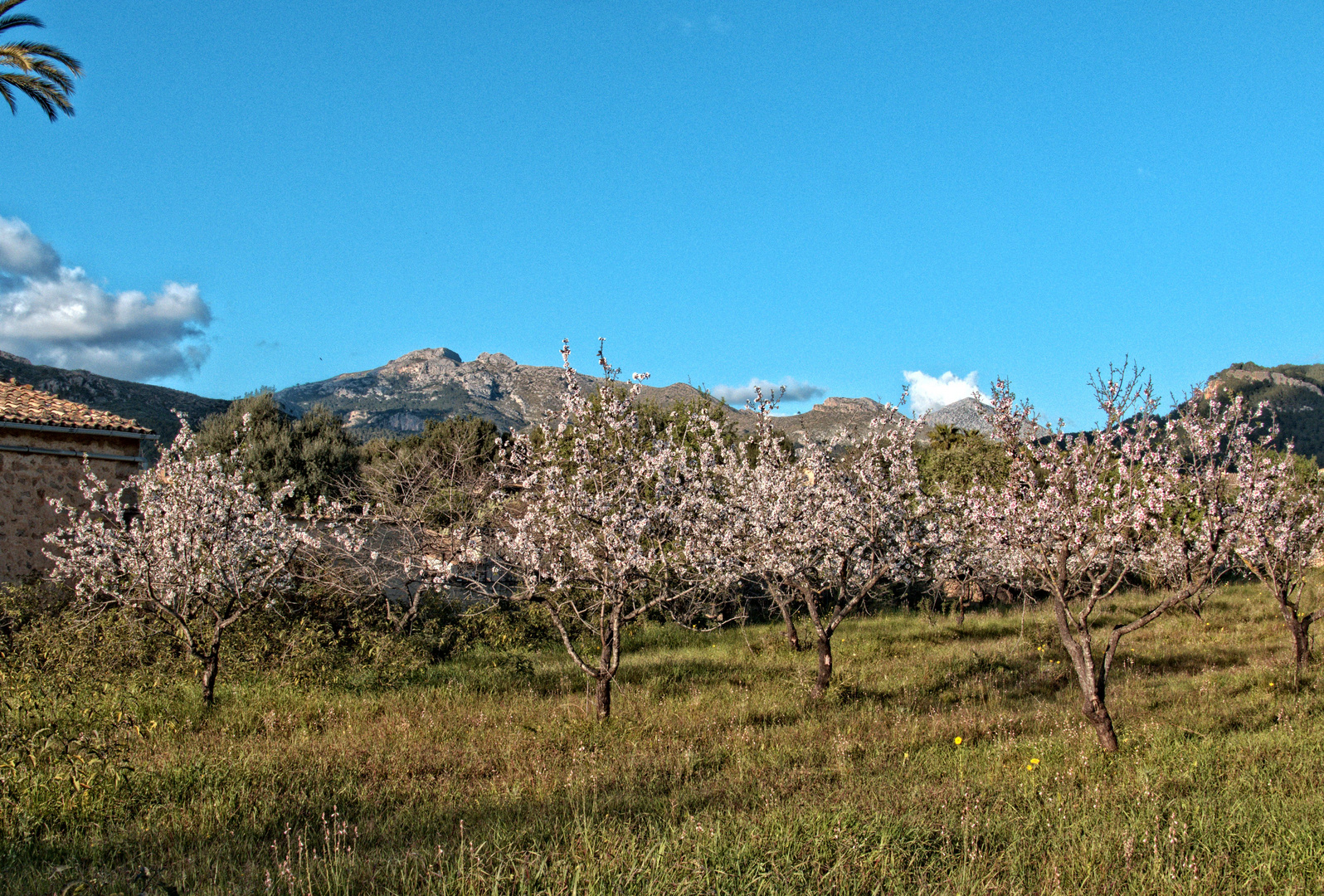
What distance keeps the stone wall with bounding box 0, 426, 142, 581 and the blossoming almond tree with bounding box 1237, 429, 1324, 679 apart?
2494 cm

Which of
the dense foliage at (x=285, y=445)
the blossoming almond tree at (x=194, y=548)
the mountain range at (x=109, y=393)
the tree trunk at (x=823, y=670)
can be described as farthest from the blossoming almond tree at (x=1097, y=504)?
the mountain range at (x=109, y=393)

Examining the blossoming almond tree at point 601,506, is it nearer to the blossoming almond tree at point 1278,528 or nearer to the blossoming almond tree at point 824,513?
the blossoming almond tree at point 824,513

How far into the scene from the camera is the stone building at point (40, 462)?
18812mm

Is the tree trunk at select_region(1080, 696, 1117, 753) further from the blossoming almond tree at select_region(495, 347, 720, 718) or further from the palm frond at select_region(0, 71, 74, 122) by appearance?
the palm frond at select_region(0, 71, 74, 122)

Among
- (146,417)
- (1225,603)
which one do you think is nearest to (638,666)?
(1225,603)

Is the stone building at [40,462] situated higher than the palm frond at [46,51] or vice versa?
A: the palm frond at [46,51]

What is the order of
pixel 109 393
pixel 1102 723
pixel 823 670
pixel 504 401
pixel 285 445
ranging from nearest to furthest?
1. pixel 1102 723
2. pixel 823 670
3. pixel 285 445
4. pixel 109 393
5. pixel 504 401

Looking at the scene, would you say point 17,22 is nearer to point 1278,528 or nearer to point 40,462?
point 40,462

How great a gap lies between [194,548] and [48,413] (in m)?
12.4

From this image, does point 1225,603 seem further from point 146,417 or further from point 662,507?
point 146,417

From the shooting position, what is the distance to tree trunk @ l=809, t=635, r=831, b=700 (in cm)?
1195

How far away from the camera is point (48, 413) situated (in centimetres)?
1970

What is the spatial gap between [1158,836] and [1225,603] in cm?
2317

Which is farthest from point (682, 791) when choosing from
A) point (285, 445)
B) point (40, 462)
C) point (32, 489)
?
point (285, 445)
